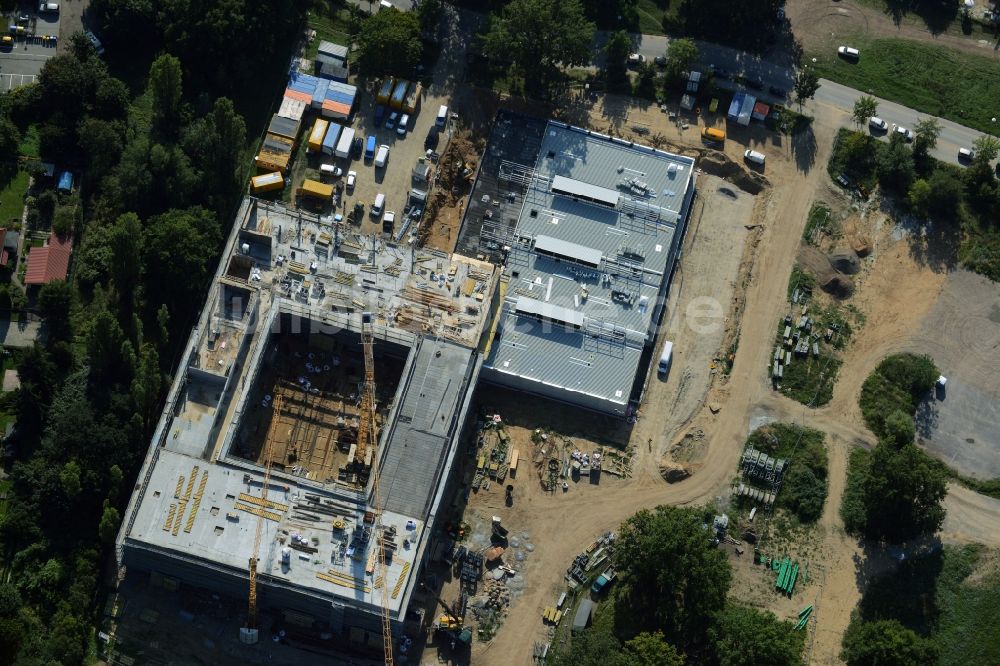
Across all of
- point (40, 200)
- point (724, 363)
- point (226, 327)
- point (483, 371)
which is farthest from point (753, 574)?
point (40, 200)

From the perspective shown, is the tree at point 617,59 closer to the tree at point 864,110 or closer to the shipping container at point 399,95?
the shipping container at point 399,95

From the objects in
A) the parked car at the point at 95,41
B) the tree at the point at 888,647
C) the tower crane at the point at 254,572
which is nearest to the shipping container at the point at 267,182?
the parked car at the point at 95,41

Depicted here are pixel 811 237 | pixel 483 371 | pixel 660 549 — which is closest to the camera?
pixel 660 549

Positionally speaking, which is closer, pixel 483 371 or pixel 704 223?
pixel 483 371

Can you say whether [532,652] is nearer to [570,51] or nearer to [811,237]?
[811,237]

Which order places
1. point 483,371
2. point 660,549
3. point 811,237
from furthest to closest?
point 811,237, point 483,371, point 660,549

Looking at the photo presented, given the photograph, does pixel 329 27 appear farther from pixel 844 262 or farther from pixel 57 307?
pixel 844 262

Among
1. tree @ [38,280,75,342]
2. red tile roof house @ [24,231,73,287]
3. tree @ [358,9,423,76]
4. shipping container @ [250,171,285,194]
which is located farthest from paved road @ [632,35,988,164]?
tree @ [38,280,75,342]

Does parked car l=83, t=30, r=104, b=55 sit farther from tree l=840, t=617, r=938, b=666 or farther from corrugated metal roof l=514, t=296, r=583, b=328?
tree l=840, t=617, r=938, b=666
